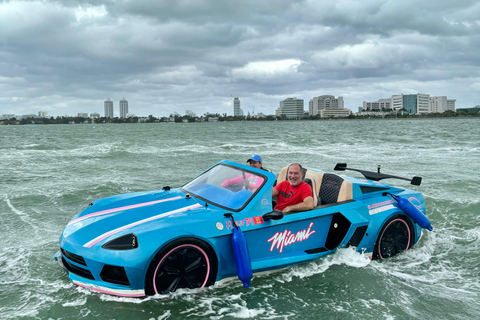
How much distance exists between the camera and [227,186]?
5172 millimetres

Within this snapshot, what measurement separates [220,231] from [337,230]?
1833 mm

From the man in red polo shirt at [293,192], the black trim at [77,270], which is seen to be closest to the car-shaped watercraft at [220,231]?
the black trim at [77,270]

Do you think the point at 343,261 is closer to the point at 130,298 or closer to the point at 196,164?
the point at 130,298

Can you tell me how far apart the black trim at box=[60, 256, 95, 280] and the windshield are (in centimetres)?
163

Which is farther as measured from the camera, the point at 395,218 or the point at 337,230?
the point at 395,218

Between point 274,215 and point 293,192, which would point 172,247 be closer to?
point 274,215

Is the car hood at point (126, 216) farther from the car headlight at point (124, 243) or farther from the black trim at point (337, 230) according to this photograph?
the black trim at point (337, 230)

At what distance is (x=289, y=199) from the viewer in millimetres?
5359

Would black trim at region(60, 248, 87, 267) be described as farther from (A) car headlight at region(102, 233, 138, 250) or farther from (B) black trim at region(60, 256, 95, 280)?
(A) car headlight at region(102, 233, 138, 250)

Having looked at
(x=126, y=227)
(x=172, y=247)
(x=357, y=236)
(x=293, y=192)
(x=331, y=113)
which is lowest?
(x=357, y=236)

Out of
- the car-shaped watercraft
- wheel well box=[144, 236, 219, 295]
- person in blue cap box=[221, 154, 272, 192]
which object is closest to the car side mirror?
the car-shaped watercraft

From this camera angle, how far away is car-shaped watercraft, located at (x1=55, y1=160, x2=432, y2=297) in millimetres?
3965

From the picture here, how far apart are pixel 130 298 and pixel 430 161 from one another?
56.8ft

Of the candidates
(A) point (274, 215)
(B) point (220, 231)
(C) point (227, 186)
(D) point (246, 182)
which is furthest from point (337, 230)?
(B) point (220, 231)
